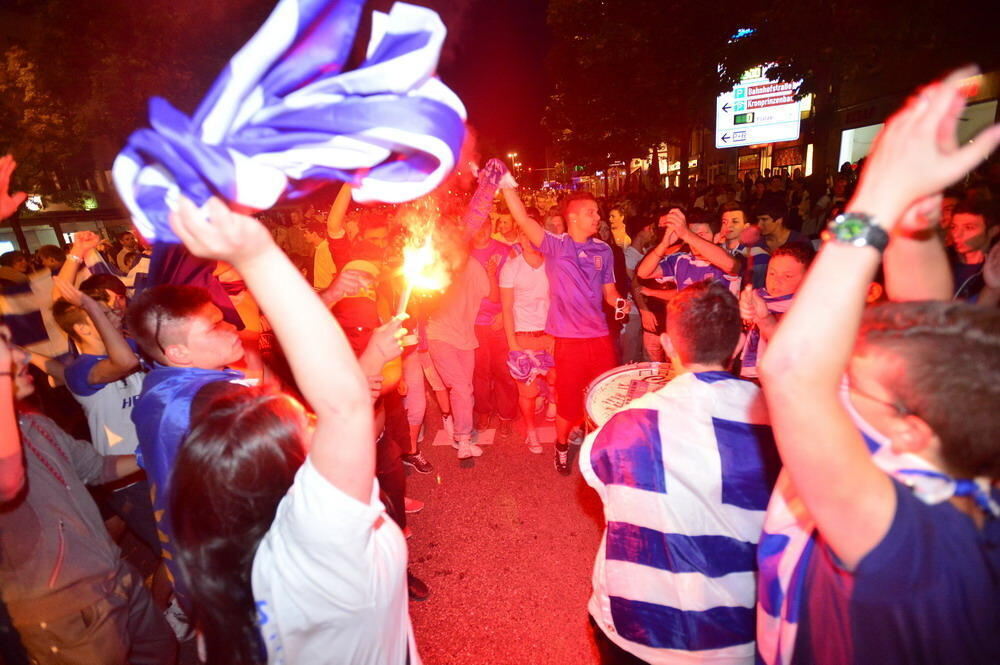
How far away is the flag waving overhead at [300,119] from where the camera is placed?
1.21 meters

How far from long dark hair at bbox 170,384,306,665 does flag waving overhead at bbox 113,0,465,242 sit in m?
0.65

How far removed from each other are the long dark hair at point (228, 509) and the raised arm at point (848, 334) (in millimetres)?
1353

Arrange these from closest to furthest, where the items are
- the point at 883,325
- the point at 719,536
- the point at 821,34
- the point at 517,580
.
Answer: the point at 883,325 < the point at 719,536 < the point at 517,580 < the point at 821,34

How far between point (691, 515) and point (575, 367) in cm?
322

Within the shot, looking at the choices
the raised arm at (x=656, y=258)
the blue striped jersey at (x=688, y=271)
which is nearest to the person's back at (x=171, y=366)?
the raised arm at (x=656, y=258)

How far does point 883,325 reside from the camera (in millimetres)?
1229

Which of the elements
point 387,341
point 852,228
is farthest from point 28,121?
point 852,228

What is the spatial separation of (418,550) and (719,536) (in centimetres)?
300

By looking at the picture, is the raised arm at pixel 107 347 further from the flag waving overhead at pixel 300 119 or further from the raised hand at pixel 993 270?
the raised hand at pixel 993 270

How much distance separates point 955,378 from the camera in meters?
1.08

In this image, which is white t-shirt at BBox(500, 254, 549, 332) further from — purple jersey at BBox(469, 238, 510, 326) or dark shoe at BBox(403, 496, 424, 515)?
dark shoe at BBox(403, 496, 424, 515)

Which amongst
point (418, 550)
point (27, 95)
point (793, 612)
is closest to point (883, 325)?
point (793, 612)

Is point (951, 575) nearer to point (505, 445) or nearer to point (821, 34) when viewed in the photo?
point (505, 445)

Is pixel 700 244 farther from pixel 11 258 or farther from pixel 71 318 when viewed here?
pixel 11 258
